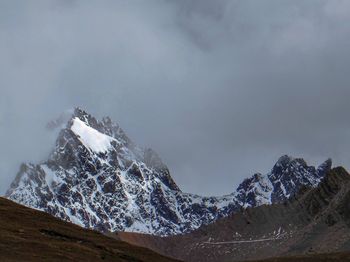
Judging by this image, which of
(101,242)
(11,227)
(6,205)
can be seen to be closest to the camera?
(11,227)

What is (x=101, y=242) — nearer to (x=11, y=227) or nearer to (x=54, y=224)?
(x=54, y=224)

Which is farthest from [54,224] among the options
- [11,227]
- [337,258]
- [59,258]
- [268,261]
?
[337,258]

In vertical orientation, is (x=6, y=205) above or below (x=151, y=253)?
above

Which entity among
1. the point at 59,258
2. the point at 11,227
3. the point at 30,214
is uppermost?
the point at 30,214

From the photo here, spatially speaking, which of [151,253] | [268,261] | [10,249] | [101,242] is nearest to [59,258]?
[10,249]

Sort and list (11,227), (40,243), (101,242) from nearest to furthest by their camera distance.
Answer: (40,243)
(11,227)
(101,242)

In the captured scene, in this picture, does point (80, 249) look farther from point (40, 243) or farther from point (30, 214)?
point (30, 214)

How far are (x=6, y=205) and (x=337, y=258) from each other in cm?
7915

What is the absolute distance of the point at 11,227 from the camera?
155 m

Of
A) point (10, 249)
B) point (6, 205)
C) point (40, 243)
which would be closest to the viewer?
point (10, 249)

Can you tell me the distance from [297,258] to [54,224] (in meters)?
59.8

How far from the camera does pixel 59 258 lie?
135 m

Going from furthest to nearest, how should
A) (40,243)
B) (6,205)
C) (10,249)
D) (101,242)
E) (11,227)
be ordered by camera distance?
(6,205), (101,242), (11,227), (40,243), (10,249)

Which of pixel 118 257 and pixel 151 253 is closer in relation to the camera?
pixel 118 257
